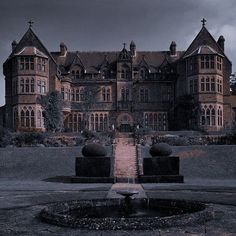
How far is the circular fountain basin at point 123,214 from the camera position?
33.7 ft

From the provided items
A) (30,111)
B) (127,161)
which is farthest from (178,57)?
(127,161)

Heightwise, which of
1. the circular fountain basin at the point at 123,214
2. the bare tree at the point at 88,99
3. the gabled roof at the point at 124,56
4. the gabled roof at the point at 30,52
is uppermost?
the gabled roof at the point at 124,56

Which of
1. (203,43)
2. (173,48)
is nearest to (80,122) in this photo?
(173,48)

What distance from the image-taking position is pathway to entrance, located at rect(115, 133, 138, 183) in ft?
88.9

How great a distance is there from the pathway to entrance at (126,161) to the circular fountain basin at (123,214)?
11.8 meters

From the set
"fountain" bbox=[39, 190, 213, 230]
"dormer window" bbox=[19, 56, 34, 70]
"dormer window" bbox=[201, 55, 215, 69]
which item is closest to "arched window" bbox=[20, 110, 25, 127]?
"dormer window" bbox=[19, 56, 34, 70]

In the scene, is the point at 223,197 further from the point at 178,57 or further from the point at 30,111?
the point at 178,57

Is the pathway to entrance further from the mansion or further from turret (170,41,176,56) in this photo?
turret (170,41,176,56)

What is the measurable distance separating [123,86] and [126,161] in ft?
84.8

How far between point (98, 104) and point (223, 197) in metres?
39.7

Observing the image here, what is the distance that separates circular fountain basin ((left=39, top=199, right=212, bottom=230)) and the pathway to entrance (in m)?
11.8

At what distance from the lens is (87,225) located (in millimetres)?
10375

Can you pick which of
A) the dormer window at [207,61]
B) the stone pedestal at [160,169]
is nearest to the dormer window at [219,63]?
the dormer window at [207,61]

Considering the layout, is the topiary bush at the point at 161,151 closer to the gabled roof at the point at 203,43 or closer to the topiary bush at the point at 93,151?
the topiary bush at the point at 93,151
